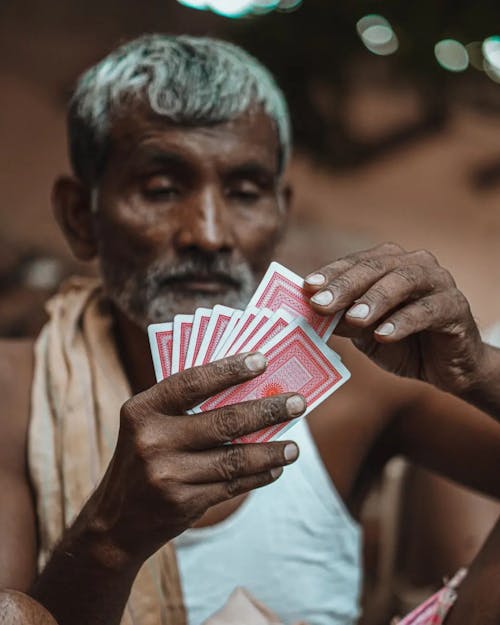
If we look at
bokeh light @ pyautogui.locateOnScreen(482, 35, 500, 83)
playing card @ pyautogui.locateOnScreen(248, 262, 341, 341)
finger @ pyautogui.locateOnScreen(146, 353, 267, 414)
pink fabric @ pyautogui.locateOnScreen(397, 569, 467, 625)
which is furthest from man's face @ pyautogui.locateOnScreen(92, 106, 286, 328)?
bokeh light @ pyautogui.locateOnScreen(482, 35, 500, 83)

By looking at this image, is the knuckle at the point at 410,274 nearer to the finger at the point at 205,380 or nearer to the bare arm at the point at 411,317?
the bare arm at the point at 411,317

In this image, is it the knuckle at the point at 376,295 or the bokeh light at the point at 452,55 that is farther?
the bokeh light at the point at 452,55

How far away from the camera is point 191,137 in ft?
7.80

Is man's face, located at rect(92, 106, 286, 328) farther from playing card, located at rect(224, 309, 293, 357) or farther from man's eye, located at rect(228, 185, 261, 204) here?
playing card, located at rect(224, 309, 293, 357)

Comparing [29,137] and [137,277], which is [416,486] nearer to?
[137,277]

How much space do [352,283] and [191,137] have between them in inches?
39.7

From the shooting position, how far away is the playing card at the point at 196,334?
1607 mm

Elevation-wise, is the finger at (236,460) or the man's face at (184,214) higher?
the man's face at (184,214)

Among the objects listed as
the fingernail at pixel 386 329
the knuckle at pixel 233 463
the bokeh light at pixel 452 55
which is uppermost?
the bokeh light at pixel 452 55

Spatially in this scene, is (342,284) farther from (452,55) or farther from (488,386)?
(452,55)

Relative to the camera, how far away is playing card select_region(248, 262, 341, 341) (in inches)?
64.1

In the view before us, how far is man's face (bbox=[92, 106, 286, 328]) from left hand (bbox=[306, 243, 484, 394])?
26.1 inches

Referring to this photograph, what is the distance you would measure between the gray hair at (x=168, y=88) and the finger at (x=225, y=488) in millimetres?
1234

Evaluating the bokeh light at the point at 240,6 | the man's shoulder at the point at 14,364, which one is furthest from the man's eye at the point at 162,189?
the bokeh light at the point at 240,6
